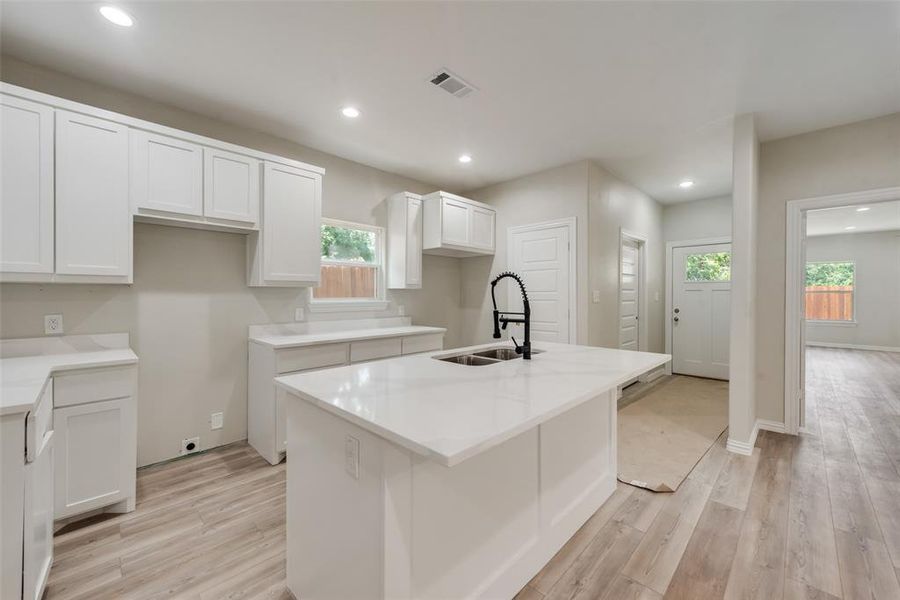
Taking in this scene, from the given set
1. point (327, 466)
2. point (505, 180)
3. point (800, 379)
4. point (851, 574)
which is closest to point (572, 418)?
point (327, 466)

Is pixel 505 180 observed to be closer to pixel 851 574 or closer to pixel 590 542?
pixel 590 542

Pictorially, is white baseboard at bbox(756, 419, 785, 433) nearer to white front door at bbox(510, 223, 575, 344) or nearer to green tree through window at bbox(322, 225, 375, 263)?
white front door at bbox(510, 223, 575, 344)

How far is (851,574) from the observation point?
1705mm

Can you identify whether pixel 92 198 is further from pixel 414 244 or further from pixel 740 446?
pixel 740 446

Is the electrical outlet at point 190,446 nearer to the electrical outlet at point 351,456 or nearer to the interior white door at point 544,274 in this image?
the electrical outlet at point 351,456

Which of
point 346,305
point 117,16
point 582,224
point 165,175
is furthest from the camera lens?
point 582,224

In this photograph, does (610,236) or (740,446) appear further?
(610,236)

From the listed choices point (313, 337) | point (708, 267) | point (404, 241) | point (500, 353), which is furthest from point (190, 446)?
point (708, 267)

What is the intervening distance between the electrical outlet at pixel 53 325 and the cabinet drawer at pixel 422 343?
8.06 feet

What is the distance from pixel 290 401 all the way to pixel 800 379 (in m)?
4.28

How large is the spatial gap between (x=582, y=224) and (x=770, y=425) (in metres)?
2.56

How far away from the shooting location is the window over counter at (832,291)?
8.23 meters

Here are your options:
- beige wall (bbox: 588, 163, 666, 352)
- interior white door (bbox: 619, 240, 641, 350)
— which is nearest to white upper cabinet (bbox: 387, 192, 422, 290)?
beige wall (bbox: 588, 163, 666, 352)

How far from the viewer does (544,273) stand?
4305mm
